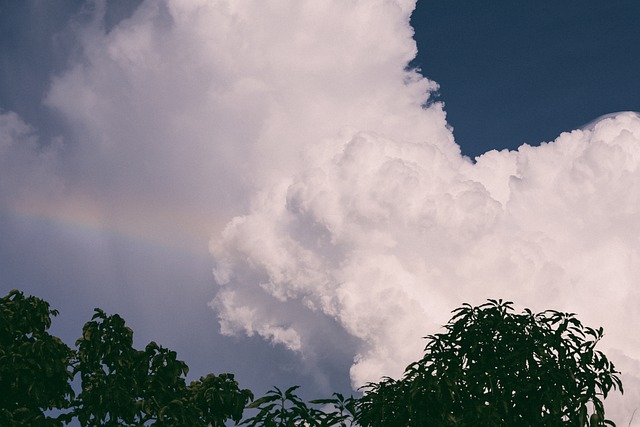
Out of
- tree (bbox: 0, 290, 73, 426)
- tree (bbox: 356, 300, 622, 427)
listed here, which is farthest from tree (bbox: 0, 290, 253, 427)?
tree (bbox: 356, 300, 622, 427)

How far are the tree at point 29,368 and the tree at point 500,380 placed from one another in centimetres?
818

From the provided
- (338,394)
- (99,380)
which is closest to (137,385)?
(99,380)

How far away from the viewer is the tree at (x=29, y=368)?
16422 millimetres

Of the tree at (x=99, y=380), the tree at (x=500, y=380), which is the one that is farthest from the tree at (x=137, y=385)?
the tree at (x=500, y=380)

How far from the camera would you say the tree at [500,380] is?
13289 millimetres

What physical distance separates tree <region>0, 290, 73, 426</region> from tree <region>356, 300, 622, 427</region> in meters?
8.18

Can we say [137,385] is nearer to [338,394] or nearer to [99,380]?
[99,380]

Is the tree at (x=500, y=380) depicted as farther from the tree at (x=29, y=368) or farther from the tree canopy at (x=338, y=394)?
the tree at (x=29, y=368)

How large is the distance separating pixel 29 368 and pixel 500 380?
1183cm

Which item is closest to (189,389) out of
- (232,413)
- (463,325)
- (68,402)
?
(232,413)

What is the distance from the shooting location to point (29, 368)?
1684 cm

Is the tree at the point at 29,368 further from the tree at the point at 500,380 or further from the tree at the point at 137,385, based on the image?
the tree at the point at 500,380

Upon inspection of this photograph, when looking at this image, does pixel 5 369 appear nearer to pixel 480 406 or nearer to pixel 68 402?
pixel 68 402

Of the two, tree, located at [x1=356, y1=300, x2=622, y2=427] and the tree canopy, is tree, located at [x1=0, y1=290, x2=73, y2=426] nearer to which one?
the tree canopy
